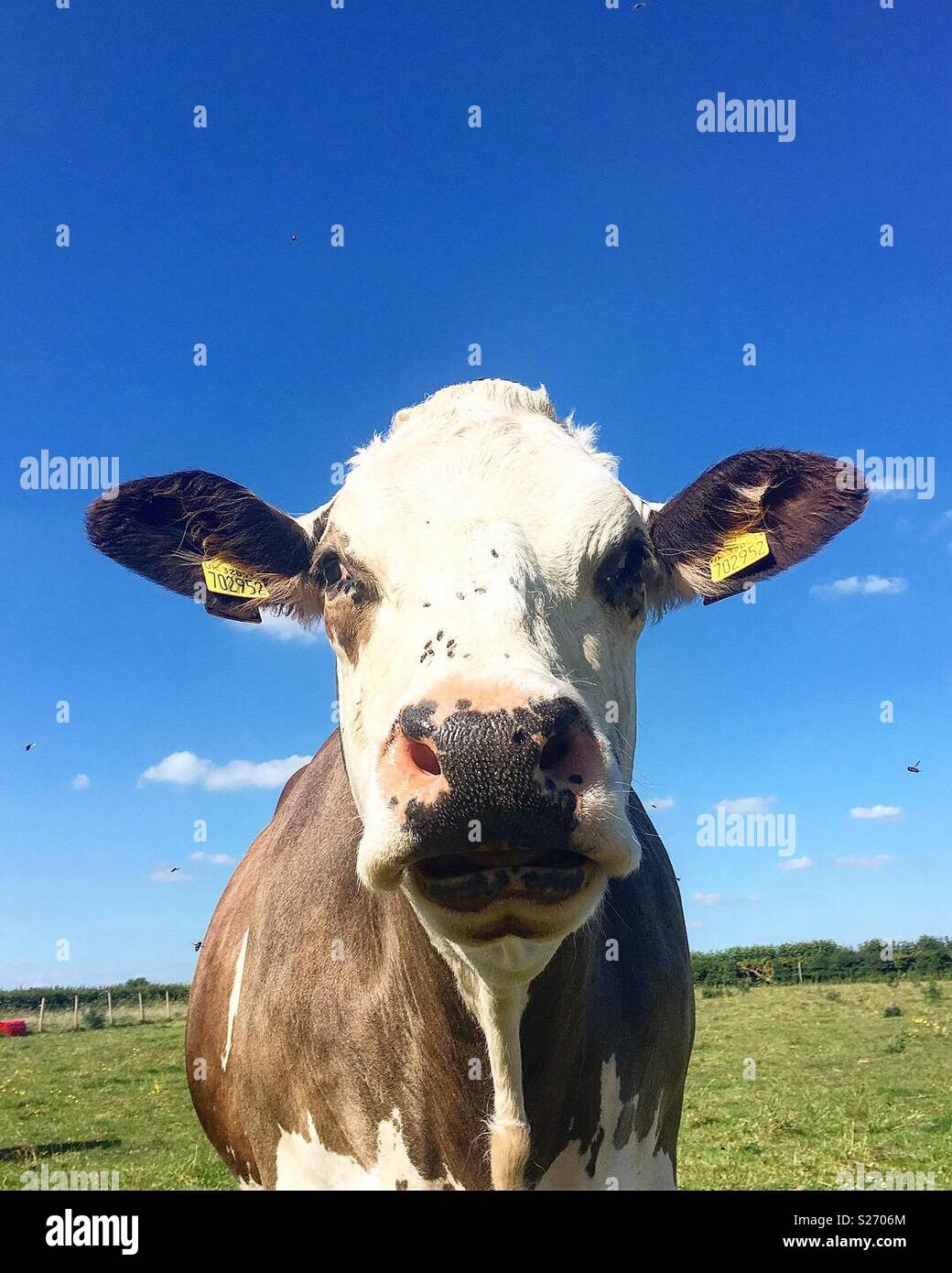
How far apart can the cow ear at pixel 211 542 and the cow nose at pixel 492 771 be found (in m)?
1.91

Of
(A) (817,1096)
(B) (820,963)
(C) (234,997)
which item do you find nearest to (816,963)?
(B) (820,963)

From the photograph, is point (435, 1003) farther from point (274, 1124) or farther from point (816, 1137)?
point (816, 1137)

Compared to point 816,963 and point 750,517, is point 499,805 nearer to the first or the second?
point 750,517

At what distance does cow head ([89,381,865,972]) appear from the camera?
247 cm

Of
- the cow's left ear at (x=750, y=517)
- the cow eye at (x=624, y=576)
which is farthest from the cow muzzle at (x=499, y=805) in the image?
the cow's left ear at (x=750, y=517)

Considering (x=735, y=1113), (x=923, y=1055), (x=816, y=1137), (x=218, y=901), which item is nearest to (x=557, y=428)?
(x=218, y=901)

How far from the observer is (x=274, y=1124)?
14.0 ft

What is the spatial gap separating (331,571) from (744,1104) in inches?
515

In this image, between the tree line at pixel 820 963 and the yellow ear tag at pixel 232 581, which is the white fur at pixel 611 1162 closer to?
the yellow ear tag at pixel 232 581

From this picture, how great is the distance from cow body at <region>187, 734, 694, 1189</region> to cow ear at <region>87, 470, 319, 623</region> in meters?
1.03

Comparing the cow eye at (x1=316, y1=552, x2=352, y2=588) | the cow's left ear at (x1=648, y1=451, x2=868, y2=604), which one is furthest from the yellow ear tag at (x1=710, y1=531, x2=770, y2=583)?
the cow eye at (x1=316, y1=552, x2=352, y2=588)

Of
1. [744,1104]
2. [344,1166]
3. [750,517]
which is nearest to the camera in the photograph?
[344,1166]

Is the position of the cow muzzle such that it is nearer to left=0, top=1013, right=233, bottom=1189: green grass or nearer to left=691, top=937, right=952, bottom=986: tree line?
left=0, top=1013, right=233, bottom=1189: green grass

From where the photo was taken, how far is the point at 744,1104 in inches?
551
